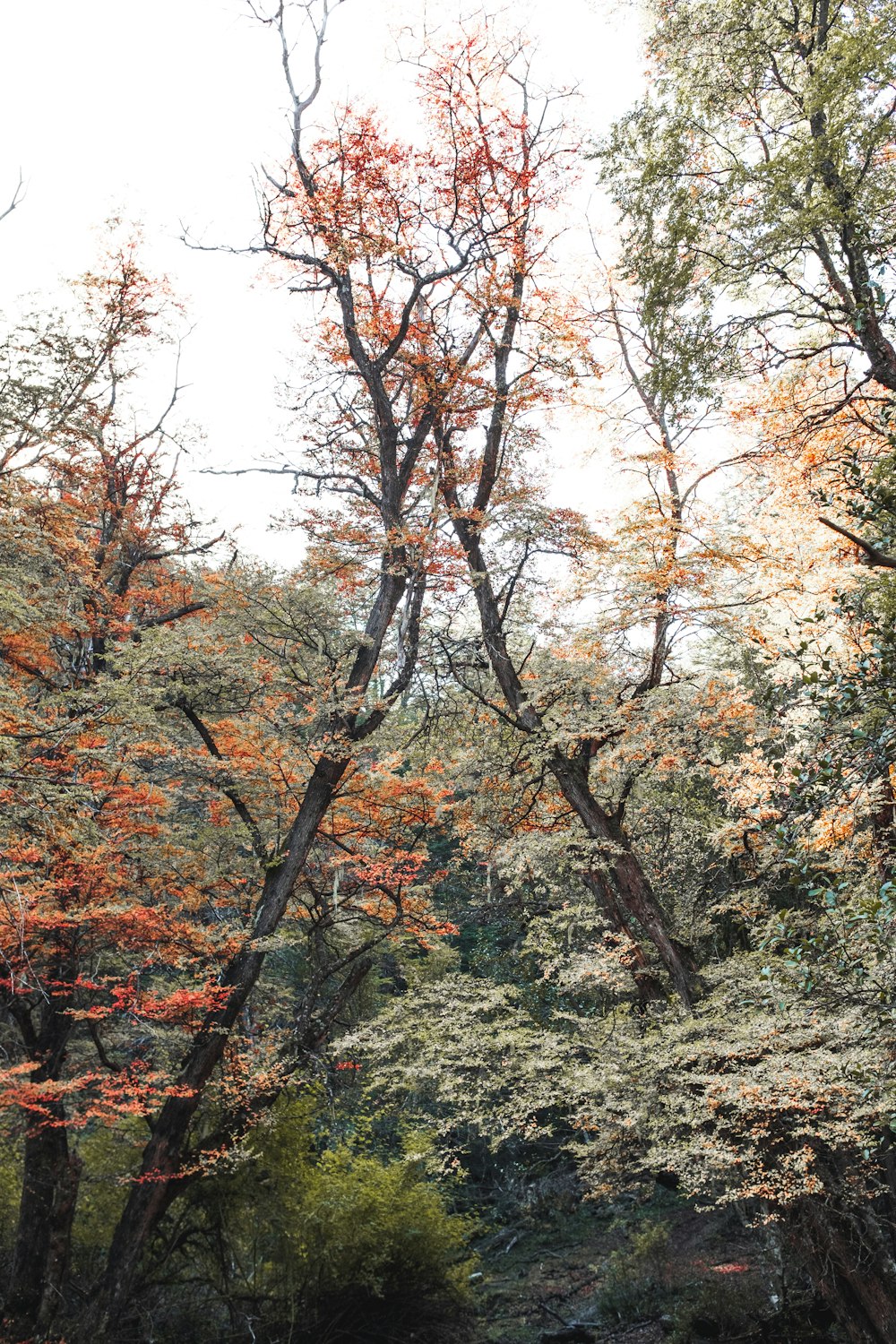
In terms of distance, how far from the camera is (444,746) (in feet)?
33.0

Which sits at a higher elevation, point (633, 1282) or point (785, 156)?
point (785, 156)

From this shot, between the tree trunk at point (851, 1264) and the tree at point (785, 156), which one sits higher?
the tree at point (785, 156)

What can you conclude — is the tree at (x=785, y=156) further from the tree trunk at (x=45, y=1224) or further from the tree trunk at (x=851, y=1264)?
the tree trunk at (x=45, y=1224)

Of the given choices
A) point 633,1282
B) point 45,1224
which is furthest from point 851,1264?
point 45,1224

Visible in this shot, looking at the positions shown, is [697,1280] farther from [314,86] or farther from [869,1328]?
[314,86]

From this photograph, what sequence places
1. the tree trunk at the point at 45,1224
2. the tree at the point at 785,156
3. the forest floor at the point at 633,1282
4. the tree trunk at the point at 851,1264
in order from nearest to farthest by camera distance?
the tree at the point at 785,156 < the tree trunk at the point at 851,1264 < the tree trunk at the point at 45,1224 < the forest floor at the point at 633,1282

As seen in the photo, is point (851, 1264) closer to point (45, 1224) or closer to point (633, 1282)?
point (633, 1282)

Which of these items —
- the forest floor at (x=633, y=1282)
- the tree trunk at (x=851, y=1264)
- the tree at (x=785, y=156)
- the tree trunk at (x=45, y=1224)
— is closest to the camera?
the tree at (x=785, y=156)

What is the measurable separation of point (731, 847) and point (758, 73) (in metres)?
6.98

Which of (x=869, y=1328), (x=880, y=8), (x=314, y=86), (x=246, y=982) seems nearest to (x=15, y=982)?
(x=246, y=982)

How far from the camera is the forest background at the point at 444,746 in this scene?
5758mm

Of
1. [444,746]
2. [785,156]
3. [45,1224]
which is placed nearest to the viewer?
[785,156]

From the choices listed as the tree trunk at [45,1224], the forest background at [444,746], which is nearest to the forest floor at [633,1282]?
the forest background at [444,746]

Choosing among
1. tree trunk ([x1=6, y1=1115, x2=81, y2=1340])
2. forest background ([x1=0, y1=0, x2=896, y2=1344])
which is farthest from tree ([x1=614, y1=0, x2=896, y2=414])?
tree trunk ([x1=6, y1=1115, x2=81, y2=1340])
